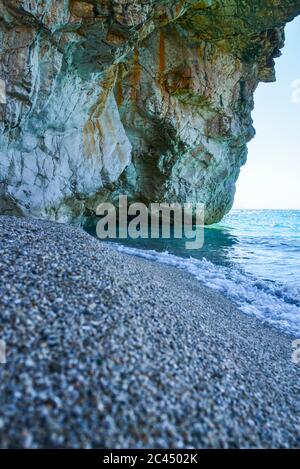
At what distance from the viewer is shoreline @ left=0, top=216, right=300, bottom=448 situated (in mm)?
3158

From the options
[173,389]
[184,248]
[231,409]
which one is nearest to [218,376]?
[231,409]

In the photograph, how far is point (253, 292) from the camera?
504 inches

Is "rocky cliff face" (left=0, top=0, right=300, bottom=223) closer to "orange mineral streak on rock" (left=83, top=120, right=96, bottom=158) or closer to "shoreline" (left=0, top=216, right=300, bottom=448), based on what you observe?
"orange mineral streak on rock" (left=83, top=120, right=96, bottom=158)

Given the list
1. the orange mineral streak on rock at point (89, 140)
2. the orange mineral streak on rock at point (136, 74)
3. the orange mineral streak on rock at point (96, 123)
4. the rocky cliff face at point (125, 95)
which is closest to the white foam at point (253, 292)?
the rocky cliff face at point (125, 95)

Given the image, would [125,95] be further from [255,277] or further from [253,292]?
[253,292]

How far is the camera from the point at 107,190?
77.0 ft

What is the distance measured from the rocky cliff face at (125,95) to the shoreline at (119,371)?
1048cm

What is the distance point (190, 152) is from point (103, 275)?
84.0 feet

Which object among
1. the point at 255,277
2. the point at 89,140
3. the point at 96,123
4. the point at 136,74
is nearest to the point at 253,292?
the point at 255,277

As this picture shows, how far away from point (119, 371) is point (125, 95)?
23.5m

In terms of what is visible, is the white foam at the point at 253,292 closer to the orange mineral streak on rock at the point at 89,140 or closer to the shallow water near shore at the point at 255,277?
the shallow water near shore at the point at 255,277

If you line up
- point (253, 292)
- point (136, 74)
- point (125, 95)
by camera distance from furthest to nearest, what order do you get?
point (125, 95) → point (136, 74) → point (253, 292)

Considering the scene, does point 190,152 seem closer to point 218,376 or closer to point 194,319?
point 194,319

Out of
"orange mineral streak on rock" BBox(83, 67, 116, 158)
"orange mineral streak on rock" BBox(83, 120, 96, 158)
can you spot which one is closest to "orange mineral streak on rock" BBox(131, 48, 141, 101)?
"orange mineral streak on rock" BBox(83, 67, 116, 158)
